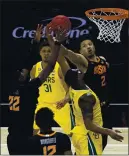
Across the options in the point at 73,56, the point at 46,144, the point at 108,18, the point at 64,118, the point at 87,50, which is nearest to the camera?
the point at 46,144

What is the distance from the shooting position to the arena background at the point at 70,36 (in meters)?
10.8

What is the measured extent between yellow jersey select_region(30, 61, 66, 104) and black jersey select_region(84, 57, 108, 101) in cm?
104

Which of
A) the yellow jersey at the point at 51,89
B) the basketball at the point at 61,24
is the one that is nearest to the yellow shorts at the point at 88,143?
the basketball at the point at 61,24

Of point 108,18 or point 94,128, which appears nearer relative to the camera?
point 94,128

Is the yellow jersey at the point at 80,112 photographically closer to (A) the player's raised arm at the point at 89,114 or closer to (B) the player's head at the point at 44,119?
(A) the player's raised arm at the point at 89,114

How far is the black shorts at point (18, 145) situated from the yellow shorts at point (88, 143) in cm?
86

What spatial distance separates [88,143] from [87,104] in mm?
495

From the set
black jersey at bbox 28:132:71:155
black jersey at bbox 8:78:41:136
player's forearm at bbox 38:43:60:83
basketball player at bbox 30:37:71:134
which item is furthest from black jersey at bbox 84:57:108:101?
black jersey at bbox 28:132:71:155

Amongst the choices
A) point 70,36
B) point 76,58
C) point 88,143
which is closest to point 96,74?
point 76,58

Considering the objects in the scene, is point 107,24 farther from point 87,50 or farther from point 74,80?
point 74,80

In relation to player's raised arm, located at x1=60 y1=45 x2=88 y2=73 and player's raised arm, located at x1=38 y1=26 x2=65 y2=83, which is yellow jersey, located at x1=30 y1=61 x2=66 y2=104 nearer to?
player's raised arm, located at x1=60 y1=45 x2=88 y2=73

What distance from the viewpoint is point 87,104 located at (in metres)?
4.99

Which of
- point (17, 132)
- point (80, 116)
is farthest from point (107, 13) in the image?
point (17, 132)

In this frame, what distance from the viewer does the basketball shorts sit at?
5254mm
